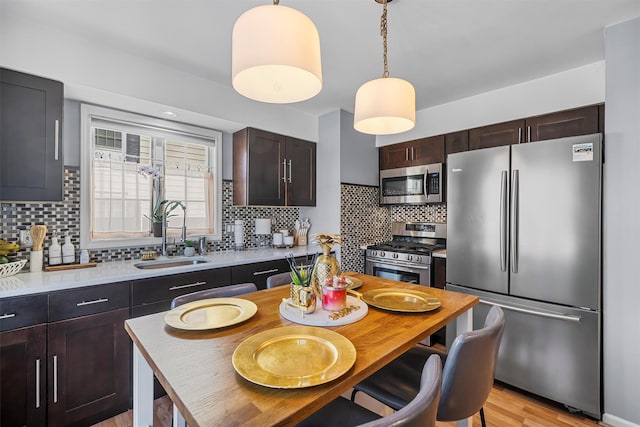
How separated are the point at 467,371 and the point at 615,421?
1.65m

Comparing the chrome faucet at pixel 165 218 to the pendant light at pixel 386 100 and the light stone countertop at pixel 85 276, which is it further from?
the pendant light at pixel 386 100

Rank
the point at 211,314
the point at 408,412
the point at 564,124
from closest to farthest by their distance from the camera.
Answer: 1. the point at 408,412
2. the point at 211,314
3. the point at 564,124

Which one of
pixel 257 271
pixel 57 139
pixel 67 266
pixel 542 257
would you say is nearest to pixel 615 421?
pixel 542 257

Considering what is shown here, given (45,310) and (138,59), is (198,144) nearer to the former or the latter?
(138,59)

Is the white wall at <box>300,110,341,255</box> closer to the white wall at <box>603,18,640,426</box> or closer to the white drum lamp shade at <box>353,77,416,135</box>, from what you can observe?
the white drum lamp shade at <box>353,77,416,135</box>

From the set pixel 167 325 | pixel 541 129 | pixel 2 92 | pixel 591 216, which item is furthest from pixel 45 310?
pixel 541 129

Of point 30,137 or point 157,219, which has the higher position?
point 30,137

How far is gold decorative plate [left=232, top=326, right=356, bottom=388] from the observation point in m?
0.78

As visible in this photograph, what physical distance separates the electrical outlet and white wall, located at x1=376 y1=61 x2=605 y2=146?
3521 millimetres

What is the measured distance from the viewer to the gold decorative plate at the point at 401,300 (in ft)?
4.42

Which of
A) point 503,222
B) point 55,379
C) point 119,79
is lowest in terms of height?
point 55,379

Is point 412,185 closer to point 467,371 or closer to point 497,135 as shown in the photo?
point 497,135

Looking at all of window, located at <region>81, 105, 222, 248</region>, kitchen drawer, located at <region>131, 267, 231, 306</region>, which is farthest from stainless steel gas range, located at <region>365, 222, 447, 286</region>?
window, located at <region>81, 105, 222, 248</region>

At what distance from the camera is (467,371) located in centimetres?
107
